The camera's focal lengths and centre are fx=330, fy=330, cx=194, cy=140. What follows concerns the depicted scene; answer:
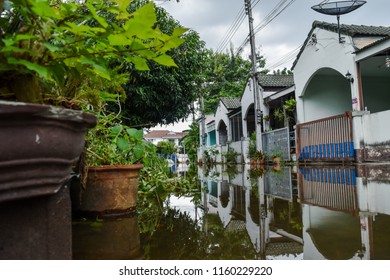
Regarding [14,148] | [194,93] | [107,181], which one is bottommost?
[107,181]

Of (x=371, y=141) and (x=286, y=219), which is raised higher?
(x=371, y=141)

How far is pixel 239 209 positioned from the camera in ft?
6.72

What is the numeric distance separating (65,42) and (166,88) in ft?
4.48

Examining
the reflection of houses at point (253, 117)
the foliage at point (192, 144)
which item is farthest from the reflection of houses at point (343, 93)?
the foliage at point (192, 144)

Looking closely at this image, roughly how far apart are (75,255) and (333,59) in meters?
6.29

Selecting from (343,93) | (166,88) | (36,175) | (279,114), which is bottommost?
(36,175)

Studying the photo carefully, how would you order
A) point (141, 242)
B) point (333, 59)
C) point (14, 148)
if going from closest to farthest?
point (14, 148) < point (141, 242) < point (333, 59)

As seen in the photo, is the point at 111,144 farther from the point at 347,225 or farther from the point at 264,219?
the point at 347,225

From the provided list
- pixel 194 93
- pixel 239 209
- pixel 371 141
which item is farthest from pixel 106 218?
pixel 371 141

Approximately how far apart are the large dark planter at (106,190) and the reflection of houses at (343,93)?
4.64 meters

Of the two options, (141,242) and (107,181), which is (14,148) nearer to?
(141,242)

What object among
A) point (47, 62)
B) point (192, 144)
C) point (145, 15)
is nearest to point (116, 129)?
point (47, 62)

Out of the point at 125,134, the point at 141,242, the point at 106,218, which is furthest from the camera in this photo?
the point at 125,134

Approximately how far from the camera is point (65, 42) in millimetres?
667
